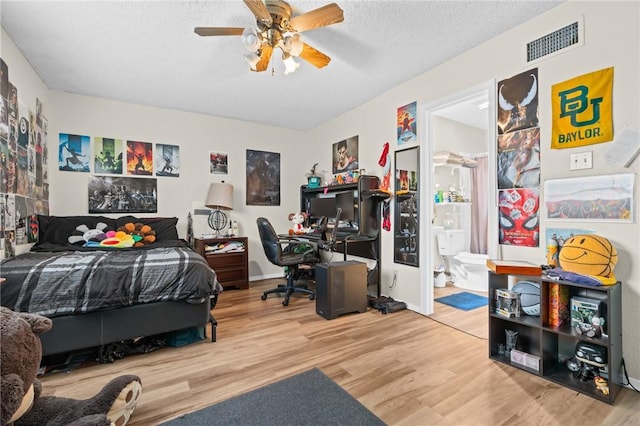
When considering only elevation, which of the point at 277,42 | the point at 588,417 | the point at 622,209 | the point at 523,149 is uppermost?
the point at 277,42

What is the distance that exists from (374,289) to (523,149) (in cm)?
215

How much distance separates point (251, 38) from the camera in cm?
182

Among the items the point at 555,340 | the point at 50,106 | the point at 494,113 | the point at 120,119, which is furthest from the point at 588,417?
the point at 50,106

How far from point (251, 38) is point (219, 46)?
0.76 metres

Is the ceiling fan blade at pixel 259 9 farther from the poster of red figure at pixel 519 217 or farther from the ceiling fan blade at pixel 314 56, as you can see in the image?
the poster of red figure at pixel 519 217

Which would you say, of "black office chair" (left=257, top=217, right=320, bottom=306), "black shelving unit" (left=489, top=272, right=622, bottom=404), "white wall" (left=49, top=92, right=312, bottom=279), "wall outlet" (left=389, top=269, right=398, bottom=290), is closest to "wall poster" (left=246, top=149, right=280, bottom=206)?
"white wall" (left=49, top=92, right=312, bottom=279)

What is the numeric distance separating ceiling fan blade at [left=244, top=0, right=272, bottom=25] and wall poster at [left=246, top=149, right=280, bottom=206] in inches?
109

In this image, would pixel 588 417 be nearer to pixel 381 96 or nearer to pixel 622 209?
pixel 622 209

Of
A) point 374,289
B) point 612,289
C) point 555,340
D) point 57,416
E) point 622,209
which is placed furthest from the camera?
point 374,289

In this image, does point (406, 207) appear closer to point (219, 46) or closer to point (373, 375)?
point (373, 375)

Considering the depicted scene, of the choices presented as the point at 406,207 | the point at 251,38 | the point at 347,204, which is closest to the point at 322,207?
the point at 347,204

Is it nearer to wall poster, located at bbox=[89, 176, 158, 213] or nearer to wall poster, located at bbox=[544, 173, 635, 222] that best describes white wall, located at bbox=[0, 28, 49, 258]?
wall poster, located at bbox=[89, 176, 158, 213]

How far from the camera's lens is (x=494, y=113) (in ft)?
7.59

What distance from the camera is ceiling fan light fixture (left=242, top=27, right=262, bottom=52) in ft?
5.93
